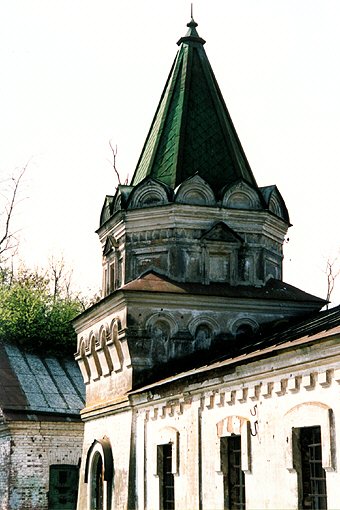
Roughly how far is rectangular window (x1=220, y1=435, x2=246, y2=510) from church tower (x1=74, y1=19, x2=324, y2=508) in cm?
322

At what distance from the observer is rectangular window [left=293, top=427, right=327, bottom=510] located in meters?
10.5

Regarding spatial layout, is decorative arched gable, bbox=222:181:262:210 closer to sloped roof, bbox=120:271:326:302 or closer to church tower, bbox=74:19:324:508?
church tower, bbox=74:19:324:508

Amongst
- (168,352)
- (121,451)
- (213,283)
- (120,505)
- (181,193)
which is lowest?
(120,505)

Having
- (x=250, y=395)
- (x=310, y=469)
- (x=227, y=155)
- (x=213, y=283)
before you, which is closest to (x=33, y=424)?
(x=213, y=283)

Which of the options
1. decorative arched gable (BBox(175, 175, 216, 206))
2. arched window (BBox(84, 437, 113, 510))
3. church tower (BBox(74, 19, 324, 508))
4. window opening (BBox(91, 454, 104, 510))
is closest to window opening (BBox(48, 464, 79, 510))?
church tower (BBox(74, 19, 324, 508))

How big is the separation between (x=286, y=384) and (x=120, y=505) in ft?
22.1

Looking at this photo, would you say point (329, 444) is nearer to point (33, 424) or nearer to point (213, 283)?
point (213, 283)

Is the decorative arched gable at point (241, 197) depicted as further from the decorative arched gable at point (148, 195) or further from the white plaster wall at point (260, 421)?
the white plaster wall at point (260, 421)

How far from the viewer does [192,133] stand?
19797mm

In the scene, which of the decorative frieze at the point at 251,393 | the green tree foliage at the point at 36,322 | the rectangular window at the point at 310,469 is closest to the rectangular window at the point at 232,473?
the decorative frieze at the point at 251,393

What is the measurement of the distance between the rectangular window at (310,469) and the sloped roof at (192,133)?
28.9ft

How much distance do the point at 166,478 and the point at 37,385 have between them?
9.17m

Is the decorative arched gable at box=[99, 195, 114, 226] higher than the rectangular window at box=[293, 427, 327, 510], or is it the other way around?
the decorative arched gable at box=[99, 195, 114, 226]

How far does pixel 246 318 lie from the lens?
57.2 feet
